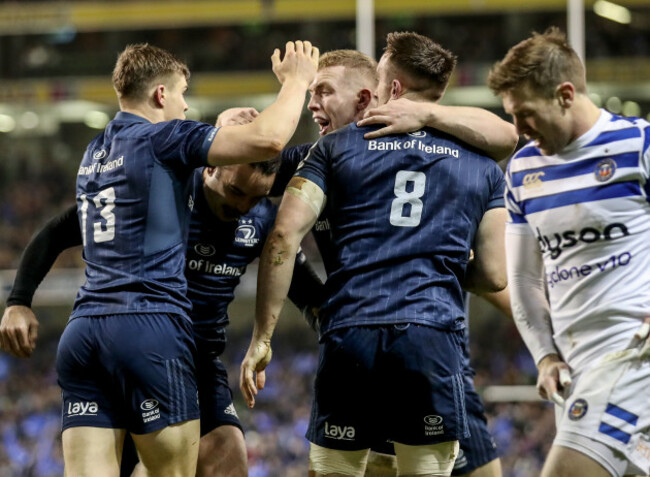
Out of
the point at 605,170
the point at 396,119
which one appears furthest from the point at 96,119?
the point at 605,170

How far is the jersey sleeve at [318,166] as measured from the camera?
143 inches

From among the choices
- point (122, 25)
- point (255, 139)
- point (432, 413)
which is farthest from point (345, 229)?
point (122, 25)

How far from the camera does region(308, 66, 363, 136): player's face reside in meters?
4.39

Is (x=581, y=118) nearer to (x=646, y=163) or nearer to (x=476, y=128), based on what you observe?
(x=646, y=163)

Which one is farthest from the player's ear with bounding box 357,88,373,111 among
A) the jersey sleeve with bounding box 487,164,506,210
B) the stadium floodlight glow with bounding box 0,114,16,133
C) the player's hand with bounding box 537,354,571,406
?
the stadium floodlight glow with bounding box 0,114,16,133

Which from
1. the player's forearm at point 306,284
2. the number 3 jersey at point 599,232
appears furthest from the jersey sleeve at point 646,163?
the player's forearm at point 306,284

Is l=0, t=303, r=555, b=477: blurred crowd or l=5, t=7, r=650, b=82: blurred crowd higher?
l=5, t=7, r=650, b=82: blurred crowd

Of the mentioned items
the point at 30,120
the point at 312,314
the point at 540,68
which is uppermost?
the point at 540,68

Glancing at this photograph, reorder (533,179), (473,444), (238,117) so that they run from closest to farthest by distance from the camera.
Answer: (533,179) < (238,117) < (473,444)

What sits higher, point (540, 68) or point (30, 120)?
point (540, 68)

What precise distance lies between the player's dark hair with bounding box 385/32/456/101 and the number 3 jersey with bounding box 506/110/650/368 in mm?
706

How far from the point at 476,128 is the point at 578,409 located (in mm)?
1206

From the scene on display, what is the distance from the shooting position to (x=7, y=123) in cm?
2133

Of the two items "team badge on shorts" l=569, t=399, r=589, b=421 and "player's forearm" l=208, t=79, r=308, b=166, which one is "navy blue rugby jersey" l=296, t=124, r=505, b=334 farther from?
"team badge on shorts" l=569, t=399, r=589, b=421
